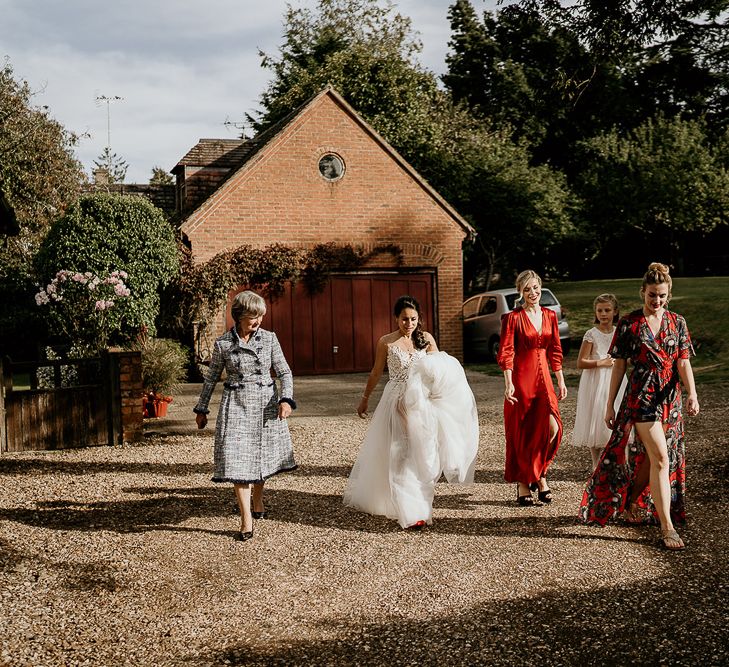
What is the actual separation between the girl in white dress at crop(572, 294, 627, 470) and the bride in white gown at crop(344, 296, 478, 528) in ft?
4.16

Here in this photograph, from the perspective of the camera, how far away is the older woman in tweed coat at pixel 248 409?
238 inches

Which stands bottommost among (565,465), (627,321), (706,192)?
(565,465)

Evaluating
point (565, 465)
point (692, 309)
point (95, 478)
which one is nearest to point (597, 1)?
A: point (565, 465)

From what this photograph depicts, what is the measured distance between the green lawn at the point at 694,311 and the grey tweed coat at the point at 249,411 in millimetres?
10769

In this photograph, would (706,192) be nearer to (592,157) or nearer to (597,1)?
(592,157)

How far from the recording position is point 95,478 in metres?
8.39

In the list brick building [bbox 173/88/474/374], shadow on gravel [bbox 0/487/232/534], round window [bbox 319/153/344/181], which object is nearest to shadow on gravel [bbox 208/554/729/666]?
shadow on gravel [bbox 0/487/232/534]

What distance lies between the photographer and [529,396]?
6.79 metres

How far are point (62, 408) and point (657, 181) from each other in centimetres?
2504

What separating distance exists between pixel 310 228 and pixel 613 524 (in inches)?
572

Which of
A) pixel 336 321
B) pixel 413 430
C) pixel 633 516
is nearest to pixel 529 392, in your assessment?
pixel 413 430

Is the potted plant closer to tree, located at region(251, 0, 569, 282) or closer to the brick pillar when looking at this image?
the brick pillar

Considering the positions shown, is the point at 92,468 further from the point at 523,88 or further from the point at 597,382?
the point at 523,88

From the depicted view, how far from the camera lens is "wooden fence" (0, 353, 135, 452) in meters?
9.80
